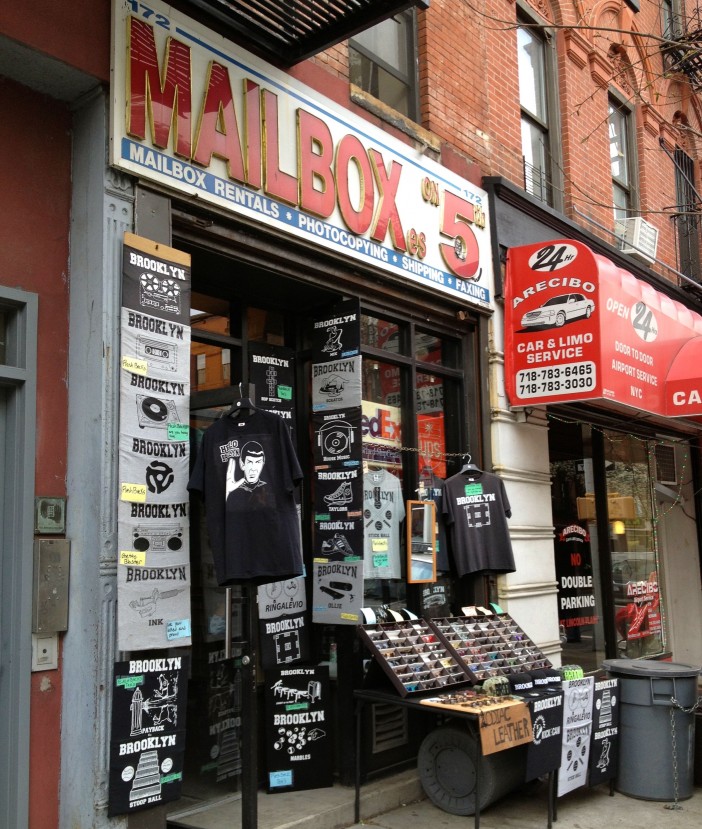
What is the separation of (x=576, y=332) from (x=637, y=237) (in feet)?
13.3

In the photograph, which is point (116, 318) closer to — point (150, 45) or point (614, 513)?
point (150, 45)

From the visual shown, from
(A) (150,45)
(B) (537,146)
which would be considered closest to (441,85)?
(B) (537,146)

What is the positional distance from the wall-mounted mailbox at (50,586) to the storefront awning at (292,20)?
3447 millimetres

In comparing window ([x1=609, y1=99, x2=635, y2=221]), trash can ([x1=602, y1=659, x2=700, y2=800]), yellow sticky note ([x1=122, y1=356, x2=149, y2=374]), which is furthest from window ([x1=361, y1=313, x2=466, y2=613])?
window ([x1=609, y1=99, x2=635, y2=221])

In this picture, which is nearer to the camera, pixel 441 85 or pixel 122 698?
pixel 122 698

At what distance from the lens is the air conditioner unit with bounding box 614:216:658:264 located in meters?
11.1

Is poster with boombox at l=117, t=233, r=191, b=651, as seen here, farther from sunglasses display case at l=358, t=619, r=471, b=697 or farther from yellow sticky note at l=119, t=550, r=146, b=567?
sunglasses display case at l=358, t=619, r=471, b=697

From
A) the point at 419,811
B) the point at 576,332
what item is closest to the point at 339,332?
the point at 576,332

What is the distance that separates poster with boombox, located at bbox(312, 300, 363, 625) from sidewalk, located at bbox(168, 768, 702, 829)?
125 cm

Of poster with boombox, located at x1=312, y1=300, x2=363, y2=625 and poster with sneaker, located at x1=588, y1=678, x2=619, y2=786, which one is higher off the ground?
poster with boombox, located at x1=312, y1=300, x2=363, y2=625

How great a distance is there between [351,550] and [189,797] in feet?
6.53

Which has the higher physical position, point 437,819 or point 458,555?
point 458,555

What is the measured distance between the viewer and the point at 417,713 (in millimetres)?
7051

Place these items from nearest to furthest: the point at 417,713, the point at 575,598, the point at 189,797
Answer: the point at 189,797
the point at 417,713
the point at 575,598
